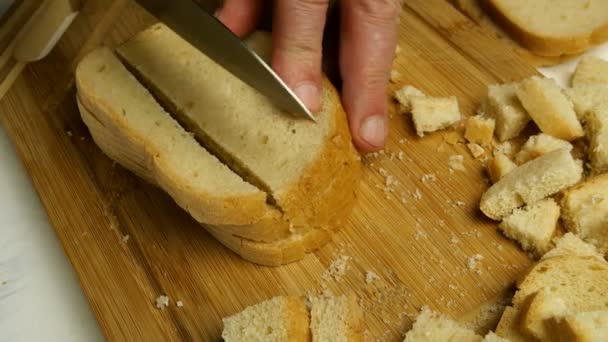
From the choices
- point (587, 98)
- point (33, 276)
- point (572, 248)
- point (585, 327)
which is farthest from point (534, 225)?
point (33, 276)

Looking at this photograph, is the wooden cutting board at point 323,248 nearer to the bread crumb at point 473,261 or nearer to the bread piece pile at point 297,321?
the bread crumb at point 473,261

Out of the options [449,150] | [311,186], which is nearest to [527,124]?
[449,150]

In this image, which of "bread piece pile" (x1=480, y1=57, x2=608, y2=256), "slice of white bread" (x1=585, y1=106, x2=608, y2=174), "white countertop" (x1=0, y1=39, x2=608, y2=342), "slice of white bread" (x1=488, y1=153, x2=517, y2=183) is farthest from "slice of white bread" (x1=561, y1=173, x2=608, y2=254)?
"white countertop" (x1=0, y1=39, x2=608, y2=342)

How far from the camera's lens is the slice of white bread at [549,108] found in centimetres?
258

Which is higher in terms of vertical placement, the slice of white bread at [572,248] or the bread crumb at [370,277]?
the slice of white bread at [572,248]

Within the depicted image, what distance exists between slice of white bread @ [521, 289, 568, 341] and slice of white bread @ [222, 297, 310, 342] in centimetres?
69

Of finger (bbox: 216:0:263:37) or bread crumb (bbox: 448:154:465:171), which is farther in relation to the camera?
finger (bbox: 216:0:263:37)

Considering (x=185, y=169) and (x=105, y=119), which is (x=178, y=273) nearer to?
(x=185, y=169)

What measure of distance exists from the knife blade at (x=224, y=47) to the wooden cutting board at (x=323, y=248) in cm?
53

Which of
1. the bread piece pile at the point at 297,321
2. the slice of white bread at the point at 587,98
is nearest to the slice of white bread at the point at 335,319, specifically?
the bread piece pile at the point at 297,321

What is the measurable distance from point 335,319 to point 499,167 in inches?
34.4

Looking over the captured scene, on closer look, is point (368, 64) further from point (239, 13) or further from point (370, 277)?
point (370, 277)

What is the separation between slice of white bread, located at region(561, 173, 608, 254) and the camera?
94.0 inches

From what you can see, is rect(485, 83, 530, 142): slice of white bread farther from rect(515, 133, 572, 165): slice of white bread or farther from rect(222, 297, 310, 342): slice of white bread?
rect(222, 297, 310, 342): slice of white bread
